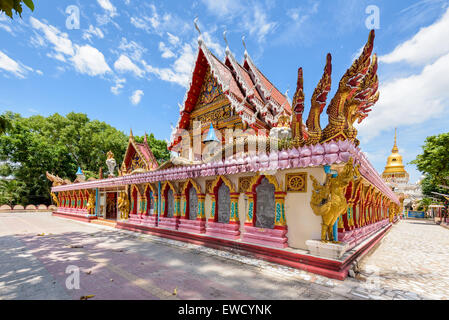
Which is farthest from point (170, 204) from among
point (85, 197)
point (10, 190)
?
point (10, 190)

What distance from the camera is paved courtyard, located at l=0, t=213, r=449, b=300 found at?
4.13m

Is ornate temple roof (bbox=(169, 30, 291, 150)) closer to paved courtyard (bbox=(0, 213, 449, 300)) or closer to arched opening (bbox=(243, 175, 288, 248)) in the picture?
arched opening (bbox=(243, 175, 288, 248))

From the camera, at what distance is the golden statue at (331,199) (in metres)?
4.98

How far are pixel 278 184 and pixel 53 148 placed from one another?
37.5 metres

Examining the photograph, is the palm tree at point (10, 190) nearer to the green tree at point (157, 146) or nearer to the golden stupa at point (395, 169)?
the green tree at point (157, 146)

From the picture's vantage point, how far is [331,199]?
5.14 meters

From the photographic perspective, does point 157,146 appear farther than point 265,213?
Yes

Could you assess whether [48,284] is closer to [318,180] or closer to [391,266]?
[318,180]

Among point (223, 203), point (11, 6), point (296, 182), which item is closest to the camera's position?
point (11, 6)

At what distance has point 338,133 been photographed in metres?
5.85

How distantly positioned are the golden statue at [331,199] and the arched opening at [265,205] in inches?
68.0

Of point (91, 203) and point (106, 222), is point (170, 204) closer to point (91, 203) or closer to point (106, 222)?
point (106, 222)
